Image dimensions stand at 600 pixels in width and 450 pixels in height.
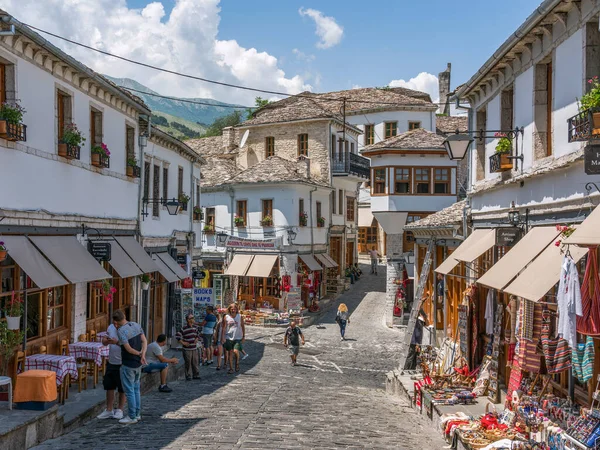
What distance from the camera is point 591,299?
25.1 feet

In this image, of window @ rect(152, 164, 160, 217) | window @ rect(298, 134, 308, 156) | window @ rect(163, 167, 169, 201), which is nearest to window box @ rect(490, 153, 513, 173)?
window @ rect(152, 164, 160, 217)

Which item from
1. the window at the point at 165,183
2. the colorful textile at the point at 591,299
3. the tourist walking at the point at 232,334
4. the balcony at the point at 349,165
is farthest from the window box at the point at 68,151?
the balcony at the point at 349,165

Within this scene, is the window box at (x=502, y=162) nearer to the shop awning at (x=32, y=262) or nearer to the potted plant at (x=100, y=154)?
the shop awning at (x=32, y=262)

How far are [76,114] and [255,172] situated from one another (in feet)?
63.8

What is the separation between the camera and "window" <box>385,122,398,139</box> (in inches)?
Answer: 1855

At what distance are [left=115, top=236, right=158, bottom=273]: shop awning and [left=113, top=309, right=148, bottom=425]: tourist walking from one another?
243 inches

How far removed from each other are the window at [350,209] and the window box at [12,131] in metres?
30.1

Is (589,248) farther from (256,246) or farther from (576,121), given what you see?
(256,246)

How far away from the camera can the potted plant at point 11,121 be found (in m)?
10.6

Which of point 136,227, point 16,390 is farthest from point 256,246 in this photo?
point 16,390

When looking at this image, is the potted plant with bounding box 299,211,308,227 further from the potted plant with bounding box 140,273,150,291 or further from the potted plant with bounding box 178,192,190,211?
the potted plant with bounding box 140,273,150,291

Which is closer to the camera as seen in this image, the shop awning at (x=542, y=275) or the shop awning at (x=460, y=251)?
the shop awning at (x=542, y=275)

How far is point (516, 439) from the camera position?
8.93 meters

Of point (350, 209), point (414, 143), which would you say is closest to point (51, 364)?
point (414, 143)
